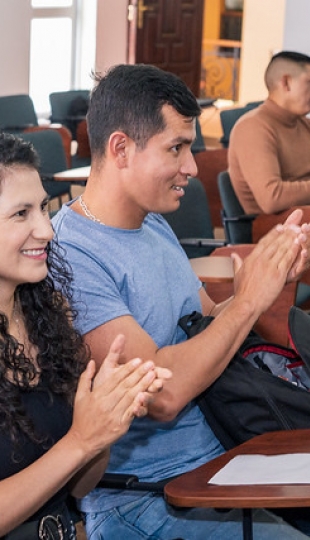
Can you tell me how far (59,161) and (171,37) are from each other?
491 cm

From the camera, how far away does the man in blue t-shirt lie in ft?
6.98

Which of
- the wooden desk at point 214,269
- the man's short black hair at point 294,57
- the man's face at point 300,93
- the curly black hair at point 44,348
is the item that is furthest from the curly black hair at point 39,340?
the man's short black hair at point 294,57

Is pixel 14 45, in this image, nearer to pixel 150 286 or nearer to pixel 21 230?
pixel 150 286

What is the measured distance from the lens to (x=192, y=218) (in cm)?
404

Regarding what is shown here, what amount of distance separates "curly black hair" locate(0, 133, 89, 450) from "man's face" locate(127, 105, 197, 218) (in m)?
0.25

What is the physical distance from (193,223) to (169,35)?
6.76 meters

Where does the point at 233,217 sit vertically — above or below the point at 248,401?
below

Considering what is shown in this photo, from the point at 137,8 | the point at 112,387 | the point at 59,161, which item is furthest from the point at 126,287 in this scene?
the point at 137,8

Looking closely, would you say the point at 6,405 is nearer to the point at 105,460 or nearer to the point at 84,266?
the point at 105,460

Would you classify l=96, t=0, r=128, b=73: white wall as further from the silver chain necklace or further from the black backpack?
the black backpack

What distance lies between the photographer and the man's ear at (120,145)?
2.27 metres

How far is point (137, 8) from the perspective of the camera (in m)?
9.75

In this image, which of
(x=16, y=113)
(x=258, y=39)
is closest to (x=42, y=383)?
(x=16, y=113)

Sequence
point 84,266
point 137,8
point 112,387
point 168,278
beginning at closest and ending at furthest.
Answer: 1. point 112,387
2. point 84,266
3. point 168,278
4. point 137,8
